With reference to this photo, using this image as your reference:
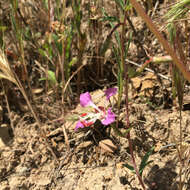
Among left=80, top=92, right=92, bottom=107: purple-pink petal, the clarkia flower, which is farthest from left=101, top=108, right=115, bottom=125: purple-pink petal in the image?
left=80, top=92, right=92, bottom=107: purple-pink petal

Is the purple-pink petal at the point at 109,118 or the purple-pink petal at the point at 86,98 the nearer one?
the purple-pink petal at the point at 109,118

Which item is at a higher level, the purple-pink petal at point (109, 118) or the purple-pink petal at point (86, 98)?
the purple-pink petal at point (86, 98)

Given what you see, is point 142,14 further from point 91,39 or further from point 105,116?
point 91,39

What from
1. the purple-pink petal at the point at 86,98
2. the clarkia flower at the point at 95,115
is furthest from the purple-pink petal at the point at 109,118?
the purple-pink petal at the point at 86,98

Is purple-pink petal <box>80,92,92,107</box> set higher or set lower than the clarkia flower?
higher

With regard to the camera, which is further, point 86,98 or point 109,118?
point 86,98

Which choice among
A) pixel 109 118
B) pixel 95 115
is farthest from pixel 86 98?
pixel 109 118

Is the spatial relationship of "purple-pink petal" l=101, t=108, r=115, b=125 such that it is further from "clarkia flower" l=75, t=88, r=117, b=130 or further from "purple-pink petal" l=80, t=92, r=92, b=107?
"purple-pink petal" l=80, t=92, r=92, b=107

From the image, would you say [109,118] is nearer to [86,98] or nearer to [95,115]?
[95,115]

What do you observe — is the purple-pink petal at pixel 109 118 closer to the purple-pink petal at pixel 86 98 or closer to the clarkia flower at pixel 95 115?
the clarkia flower at pixel 95 115

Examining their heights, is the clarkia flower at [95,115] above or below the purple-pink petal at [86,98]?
below

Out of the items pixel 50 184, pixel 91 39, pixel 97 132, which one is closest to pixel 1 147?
pixel 50 184
